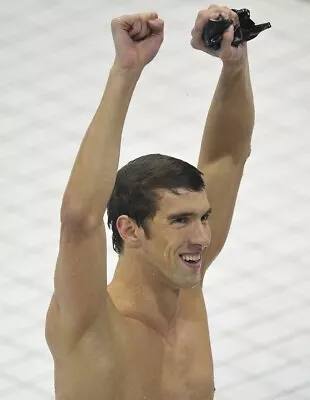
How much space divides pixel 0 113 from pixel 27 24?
215 mm

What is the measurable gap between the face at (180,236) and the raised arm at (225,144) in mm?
118

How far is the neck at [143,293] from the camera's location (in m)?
1.28

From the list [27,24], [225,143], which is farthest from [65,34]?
[225,143]

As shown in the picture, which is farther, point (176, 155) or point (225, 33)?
point (176, 155)

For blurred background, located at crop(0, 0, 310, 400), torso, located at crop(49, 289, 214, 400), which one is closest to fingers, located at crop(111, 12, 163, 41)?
torso, located at crop(49, 289, 214, 400)

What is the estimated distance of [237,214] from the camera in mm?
2068

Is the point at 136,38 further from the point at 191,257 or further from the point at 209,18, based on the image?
the point at 191,257

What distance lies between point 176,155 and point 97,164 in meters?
0.97

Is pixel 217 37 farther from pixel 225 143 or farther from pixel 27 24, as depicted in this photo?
pixel 27 24

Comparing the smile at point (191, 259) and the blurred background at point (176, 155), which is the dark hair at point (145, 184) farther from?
the blurred background at point (176, 155)

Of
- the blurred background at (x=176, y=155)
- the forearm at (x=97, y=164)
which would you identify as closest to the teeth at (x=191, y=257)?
the forearm at (x=97, y=164)

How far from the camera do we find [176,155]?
211 centimetres

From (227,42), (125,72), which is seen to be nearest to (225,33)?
(227,42)

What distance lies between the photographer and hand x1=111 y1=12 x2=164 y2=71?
1162 millimetres
